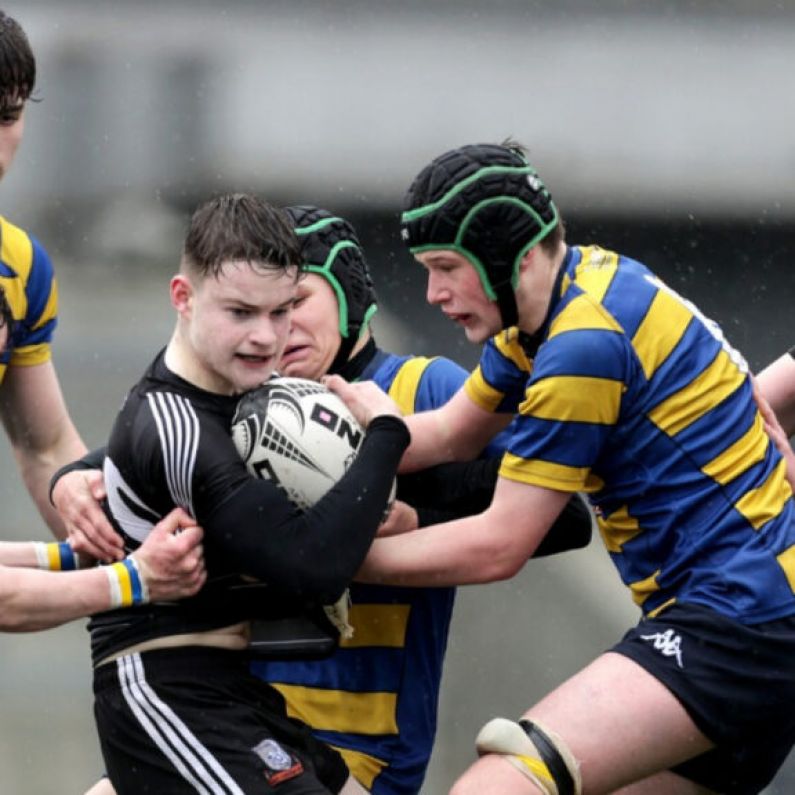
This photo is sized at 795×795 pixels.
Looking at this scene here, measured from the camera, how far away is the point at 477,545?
406 cm

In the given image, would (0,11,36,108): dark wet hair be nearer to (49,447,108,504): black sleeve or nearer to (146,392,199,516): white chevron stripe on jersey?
(49,447,108,504): black sleeve

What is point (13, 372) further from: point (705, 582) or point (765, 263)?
point (765, 263)

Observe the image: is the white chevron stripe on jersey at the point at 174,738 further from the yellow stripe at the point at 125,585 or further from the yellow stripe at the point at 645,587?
the yellow stripe at the point at 645,587

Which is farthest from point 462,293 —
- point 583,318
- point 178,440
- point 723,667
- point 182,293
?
point 723,667

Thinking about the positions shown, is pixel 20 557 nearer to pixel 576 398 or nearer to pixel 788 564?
pixel 576 398

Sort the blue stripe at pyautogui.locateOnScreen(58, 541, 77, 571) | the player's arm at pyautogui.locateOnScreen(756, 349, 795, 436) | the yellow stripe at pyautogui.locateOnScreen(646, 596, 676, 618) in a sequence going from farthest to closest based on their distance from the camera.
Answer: the player's arm at pyautogui.locateOnScreen(756, 349, 795, 436) < the blue stripe at pyautogui.locateOnScreen(58, 541, 77, 571) < the yellow stripe at pyautogui.locateOnScreen(646, 596, 676, 618)

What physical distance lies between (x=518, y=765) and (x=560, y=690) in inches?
8.1

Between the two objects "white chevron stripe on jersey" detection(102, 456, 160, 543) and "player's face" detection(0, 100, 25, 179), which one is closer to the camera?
"white chevron stripe on jersey" detection(102, 456, 160, 543)

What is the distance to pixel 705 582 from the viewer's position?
404cm

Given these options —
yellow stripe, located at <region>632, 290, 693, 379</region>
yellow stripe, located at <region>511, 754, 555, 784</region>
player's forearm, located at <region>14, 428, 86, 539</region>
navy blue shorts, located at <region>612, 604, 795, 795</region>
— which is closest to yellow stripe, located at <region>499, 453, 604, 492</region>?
yellow stripe, located at <region>632, 290, 693, 379</region>

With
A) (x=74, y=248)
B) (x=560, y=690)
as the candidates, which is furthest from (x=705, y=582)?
(x=74, y=248)

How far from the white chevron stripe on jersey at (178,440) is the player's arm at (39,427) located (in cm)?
184

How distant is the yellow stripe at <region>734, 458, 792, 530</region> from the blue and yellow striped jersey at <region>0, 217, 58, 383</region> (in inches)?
86.3

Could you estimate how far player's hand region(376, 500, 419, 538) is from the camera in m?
4.15
